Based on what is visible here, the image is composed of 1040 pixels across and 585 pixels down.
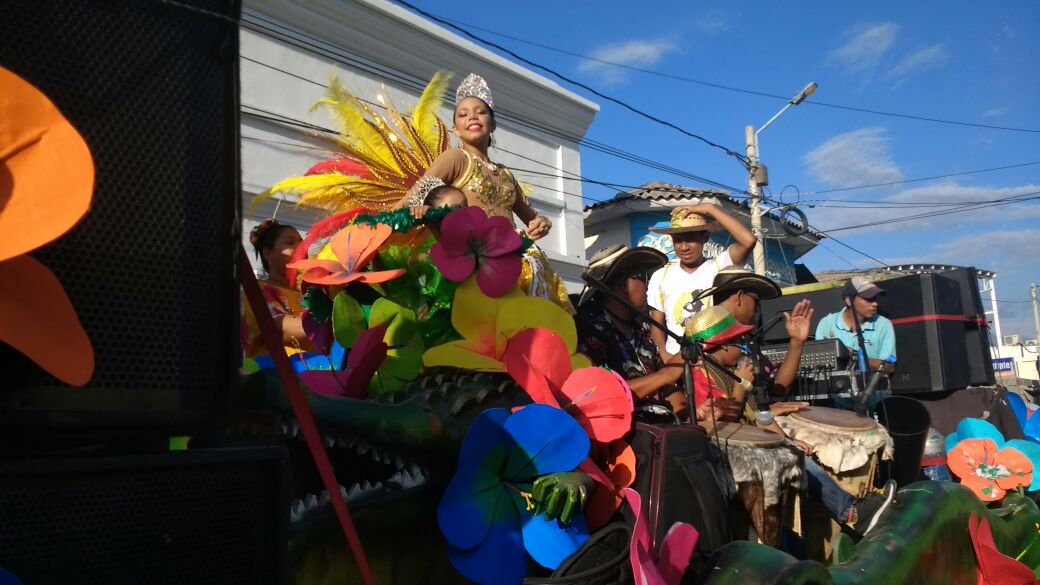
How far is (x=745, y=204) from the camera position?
16281 mm

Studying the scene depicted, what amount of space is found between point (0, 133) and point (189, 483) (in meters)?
0.54

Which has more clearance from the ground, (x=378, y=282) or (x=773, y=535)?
(x=378, y=282)

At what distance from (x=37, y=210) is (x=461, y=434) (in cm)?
129

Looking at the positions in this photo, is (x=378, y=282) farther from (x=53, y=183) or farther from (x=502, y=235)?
(x=53, y=183)

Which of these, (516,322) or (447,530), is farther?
(516,322)

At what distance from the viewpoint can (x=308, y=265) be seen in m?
2.75

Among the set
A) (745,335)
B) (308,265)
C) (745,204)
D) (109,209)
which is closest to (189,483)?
(109,209)

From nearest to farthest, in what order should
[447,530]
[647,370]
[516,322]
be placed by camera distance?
[447,530]
[516,322]
[647,370]

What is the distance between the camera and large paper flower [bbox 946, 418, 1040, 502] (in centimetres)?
465

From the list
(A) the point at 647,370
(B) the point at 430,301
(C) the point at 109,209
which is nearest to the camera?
(C) the point at 109,209

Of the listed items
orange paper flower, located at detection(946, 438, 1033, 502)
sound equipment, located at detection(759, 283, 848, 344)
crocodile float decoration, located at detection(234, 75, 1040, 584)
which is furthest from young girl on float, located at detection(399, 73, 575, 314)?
sound equipment, located at detection(759, 283, 848, 344)

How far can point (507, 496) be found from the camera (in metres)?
2.16

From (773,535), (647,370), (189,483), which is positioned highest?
(647,370)

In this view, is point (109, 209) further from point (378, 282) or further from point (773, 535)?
point (773, 535)
